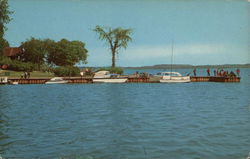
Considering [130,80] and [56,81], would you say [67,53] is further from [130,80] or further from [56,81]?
[130,80]

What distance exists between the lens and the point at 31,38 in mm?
102438

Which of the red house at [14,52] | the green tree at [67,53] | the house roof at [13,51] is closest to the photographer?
the green tree at [67,53]

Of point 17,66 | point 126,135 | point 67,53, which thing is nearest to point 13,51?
point 67,53

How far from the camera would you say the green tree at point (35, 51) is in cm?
9438

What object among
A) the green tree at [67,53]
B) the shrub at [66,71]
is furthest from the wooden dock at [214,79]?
the green tree at [67,53]

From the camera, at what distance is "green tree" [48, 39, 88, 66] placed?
9231 centimetres

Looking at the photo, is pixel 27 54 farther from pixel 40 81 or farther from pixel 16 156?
pixel 16 156

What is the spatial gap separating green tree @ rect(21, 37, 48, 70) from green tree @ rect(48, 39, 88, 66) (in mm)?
2327

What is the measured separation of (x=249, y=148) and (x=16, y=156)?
11050 mm

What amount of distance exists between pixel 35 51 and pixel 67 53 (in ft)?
34.4

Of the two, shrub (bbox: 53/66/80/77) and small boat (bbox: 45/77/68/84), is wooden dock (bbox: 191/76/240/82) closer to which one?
shrub (bbox: 53/66/80/77)

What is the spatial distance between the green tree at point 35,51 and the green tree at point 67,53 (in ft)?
7.63

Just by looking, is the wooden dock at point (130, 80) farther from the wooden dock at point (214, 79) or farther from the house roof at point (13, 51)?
the house roof at point (13, 51)

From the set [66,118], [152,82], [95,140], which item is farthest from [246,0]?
[152,82]
